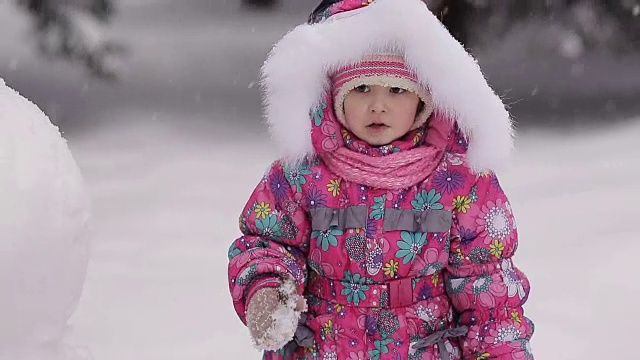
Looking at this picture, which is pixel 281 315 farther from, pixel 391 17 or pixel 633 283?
pixel 633 283

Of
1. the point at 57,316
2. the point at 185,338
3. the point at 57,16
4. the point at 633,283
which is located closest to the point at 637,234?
the point at 633,283

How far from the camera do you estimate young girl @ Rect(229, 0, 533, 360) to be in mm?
1514

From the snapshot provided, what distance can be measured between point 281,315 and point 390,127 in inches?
14.8

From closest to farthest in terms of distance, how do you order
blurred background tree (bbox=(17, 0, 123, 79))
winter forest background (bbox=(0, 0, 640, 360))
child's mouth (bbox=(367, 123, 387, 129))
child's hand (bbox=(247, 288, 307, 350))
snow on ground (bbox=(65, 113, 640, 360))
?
child's hand (bbox=(247, 288, 307, 350)) → child's mouth (bbox=(367, 123, 387, 129)) → snow on ground (bbox=(65, 113, 640, 360)) → winter forest background (bbox=(0, 0, 640, 360)) → blurred background tree (bbox=(17, 0, 123, 79))

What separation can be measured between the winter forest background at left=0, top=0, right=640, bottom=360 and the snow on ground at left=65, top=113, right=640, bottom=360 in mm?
12

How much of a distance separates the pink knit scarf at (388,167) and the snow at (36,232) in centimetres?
49

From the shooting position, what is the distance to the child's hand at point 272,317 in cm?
143

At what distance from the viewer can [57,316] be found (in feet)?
5.20

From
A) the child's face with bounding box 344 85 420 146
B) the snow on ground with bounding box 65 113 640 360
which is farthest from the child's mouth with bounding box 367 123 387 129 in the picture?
the snow on ground with bounding box 65 113 640 360

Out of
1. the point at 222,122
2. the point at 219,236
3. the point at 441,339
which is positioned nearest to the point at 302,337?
the point at 441,339

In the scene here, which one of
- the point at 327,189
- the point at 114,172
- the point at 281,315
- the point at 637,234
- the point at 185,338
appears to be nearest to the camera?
the point at 281,315

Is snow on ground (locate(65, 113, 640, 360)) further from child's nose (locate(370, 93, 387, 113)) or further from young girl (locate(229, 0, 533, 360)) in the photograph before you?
child's nose (locate(370, 93, 387, 113))

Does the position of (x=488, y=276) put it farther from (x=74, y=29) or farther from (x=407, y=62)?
(x=74, y=29)

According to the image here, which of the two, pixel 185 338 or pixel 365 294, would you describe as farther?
pixel 185 338
